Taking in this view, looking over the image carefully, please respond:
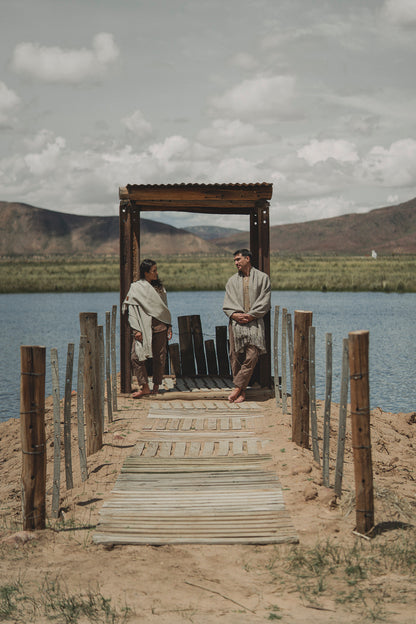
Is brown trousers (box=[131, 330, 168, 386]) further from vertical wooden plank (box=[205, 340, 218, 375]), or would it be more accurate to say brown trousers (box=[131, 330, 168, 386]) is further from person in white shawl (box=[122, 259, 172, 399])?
vertical wooden plank (box=[205, 340, 218, 375])

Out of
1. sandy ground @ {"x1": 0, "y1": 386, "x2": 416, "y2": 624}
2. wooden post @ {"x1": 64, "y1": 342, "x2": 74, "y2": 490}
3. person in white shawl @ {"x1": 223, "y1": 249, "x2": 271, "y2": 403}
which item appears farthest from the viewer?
person in white shawl @ {"x1": 223, "y1": 249, "x2": 271, "y2": 403}

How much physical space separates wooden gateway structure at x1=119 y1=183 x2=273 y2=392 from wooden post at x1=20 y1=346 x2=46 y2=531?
516 centimetres

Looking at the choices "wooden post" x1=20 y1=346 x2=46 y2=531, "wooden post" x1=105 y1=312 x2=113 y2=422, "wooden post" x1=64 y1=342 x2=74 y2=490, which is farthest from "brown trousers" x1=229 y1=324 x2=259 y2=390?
"wooden post" x1=20 y1=346 x2=46 y2=531

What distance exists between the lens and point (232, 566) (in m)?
5.00

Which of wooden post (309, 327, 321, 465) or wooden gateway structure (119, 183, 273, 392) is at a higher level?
wooden gateway structure (119, 183, 273, 392)

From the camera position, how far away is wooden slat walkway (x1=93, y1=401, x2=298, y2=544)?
18.0 feet

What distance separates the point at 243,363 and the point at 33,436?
197 inches

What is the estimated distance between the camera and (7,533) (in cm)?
598

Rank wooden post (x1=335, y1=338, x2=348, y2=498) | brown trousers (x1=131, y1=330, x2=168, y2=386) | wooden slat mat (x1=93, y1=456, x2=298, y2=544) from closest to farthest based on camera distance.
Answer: wooden slat mat (x1=93, y1=456, x2=298, y2=544) < wooden post (x1=335, y1=338, x2=348, y2=498) < brown trousers (x1=131, y1=330, x2=168, y2=386)

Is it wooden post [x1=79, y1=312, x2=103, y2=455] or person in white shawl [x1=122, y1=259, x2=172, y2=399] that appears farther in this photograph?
person in white shawl [x1=122, y1=259, x2=172, y2=399]

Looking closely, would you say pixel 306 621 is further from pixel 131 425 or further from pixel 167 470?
pixel 131 425

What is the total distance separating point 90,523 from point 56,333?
2060 centimetres

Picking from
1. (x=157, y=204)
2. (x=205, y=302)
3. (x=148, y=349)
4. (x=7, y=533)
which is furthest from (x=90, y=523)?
(x=205, y=302)

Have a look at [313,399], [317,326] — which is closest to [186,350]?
[313,399]
